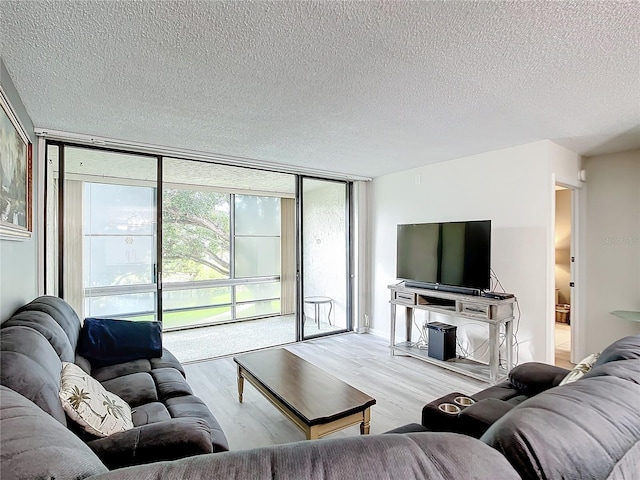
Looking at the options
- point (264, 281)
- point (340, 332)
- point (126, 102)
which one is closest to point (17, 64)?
point (126, 102)

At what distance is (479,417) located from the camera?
5.16 feet

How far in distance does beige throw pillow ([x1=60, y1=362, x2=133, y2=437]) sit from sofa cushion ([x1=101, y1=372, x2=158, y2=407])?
1.03 feet

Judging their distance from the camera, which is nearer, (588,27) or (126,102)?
(588,27)

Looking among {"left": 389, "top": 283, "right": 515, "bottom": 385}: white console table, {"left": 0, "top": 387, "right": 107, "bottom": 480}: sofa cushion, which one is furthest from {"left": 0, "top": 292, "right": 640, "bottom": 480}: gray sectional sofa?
{"left": 389, "top": 283, "right": 515, "bottom": 385}: white console table

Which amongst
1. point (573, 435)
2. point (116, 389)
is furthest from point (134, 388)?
point (573, 435)

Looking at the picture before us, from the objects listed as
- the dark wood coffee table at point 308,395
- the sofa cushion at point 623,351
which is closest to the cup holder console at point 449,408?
the dark wood coffee table at point 308,395

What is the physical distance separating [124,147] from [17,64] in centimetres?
164

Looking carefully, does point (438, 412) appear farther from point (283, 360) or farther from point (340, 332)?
point (340, 332)

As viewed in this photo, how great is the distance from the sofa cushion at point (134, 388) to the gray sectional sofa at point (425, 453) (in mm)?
1182

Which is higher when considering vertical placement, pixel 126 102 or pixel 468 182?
pixel 126 102

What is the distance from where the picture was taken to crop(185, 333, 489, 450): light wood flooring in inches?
100

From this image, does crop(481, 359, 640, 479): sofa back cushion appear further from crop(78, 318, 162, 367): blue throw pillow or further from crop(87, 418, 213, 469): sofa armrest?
crop(78, 318, 162, 367): blue throw pillow

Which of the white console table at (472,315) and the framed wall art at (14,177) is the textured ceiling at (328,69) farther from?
the white console table at (472,315)

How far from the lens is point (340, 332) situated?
17.1ft
